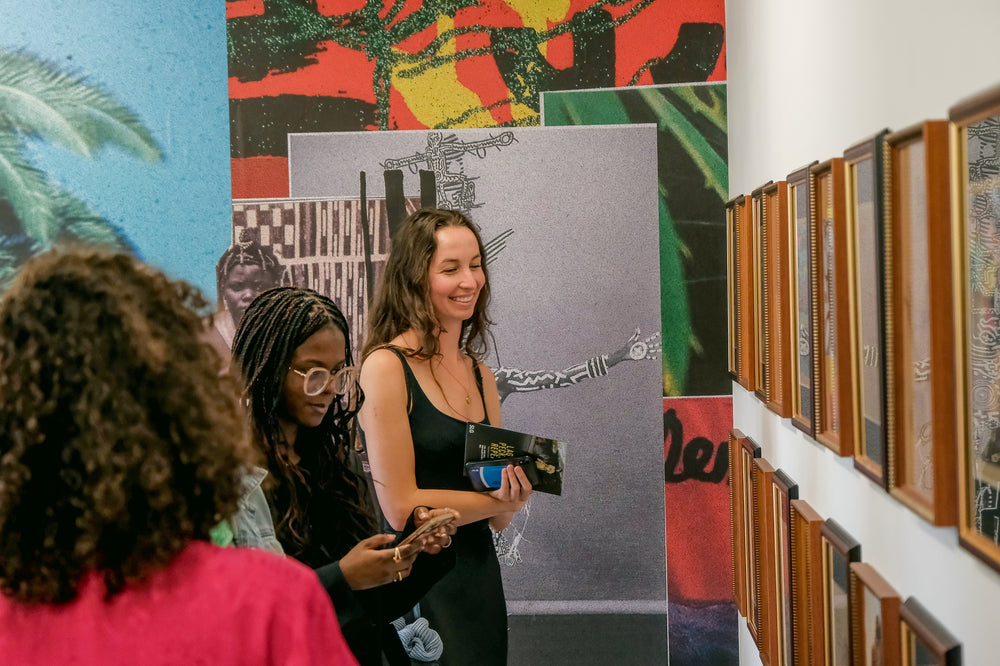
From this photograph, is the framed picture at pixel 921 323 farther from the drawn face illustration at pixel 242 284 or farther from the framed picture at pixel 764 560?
the drawn face illustration at pixel 242 284

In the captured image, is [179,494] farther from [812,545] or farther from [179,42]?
[179,42]

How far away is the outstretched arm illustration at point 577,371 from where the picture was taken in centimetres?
392

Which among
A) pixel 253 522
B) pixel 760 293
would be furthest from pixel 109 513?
pixel 760 293

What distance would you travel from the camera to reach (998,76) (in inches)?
44.2

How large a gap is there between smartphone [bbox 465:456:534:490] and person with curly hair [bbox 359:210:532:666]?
17 mm

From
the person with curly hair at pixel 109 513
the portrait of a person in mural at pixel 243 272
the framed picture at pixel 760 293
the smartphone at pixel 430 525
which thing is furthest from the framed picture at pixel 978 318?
the portrait of a person in mural at pixel 243 272

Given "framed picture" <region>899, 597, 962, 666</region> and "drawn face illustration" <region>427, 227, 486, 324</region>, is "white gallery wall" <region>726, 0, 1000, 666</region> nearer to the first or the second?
"framed picture" <region>899, 597, 962, 666</region>

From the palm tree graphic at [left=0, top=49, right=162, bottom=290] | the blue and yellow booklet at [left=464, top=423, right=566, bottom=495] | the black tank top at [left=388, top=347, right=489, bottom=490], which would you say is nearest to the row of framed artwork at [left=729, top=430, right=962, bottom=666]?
the blue and yellow booklet at [left=464, top=423, right=566, bottom=495]

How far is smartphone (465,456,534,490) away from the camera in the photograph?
2.58m

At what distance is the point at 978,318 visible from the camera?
1.16 metres

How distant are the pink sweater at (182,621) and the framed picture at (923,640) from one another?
869mm

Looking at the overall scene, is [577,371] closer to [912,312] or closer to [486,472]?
[486,472]

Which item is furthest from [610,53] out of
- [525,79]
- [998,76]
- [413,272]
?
[998,76]

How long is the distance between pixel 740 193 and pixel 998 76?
2.46 m
